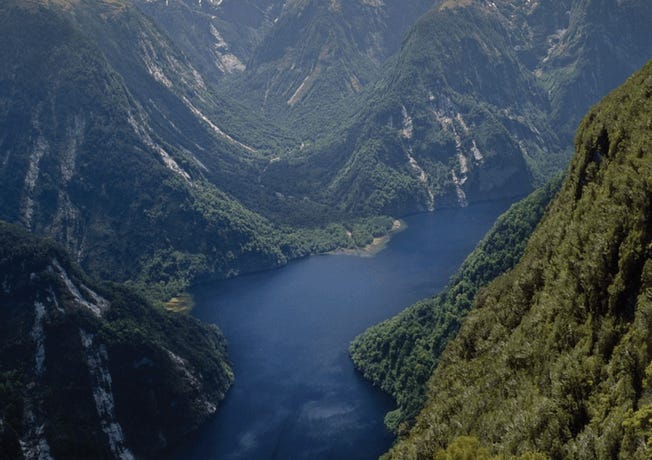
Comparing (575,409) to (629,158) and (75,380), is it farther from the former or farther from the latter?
(75,380)

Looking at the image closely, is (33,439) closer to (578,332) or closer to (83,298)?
(83,298)

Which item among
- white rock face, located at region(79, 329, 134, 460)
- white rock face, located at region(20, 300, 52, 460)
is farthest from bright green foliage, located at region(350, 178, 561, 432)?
white rock face, located at region(20, 300, 52, 460)

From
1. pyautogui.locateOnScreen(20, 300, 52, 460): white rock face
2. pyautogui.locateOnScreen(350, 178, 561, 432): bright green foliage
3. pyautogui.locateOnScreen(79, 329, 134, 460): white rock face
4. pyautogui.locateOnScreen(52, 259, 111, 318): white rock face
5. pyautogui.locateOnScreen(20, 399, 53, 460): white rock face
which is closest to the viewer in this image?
pyautogui.locateOnScreen(20, 399, 53, 460): white rock face

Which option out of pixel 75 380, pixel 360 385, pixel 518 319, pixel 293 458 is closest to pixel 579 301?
pixel 518 319

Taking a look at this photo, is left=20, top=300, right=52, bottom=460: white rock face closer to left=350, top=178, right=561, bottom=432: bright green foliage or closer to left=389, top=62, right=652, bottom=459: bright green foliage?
left=350, top=178, right=561, bottom=432: bright green foliage

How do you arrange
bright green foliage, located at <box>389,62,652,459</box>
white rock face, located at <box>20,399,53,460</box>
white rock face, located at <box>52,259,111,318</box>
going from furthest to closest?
white rock face, located at <box>52,259,111,318</box>
white rock face, located at <box>20,399,53,460</box>
bright green foliage, located at <box>389,62,652,459</box>
